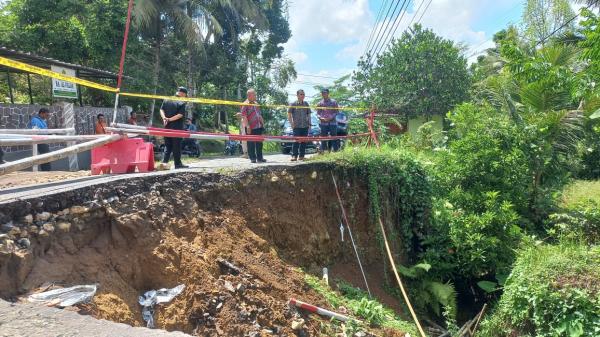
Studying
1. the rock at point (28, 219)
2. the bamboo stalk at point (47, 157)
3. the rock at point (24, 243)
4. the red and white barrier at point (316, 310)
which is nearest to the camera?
the rock at point (24, 243)

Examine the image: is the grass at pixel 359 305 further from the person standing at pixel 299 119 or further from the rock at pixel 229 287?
the person standing at pixel 299 119

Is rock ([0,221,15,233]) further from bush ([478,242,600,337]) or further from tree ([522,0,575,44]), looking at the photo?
tree ([522,0,575,44])

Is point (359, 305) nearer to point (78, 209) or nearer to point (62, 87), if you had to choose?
point (78, 209)

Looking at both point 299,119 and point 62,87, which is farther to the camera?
point 62,87

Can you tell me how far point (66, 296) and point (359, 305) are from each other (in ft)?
13.9

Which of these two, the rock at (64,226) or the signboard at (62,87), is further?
the signboard at (62,87)

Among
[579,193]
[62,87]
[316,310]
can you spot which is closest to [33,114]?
[62,87]

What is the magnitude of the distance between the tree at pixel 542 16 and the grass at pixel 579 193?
11.3m

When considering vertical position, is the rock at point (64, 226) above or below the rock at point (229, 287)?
above

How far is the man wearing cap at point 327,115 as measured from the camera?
10.2 m

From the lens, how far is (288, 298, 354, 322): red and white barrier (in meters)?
5.66

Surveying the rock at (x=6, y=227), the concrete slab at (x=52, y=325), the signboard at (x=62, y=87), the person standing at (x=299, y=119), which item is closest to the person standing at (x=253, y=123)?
the person standing at (x=299, y=119)

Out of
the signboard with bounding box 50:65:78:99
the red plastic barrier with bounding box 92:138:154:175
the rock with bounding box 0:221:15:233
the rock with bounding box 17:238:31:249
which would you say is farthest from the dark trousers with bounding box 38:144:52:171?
the rock with bounding box 17:238:31:249

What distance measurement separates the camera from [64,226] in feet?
13.6
